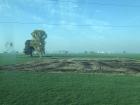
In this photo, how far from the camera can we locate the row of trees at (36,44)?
93812 mm

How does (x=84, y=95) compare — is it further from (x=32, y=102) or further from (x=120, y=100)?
(x=32, y=102)

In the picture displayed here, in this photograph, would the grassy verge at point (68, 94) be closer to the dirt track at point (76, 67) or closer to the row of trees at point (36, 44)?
the dirt track at point (76, 67)

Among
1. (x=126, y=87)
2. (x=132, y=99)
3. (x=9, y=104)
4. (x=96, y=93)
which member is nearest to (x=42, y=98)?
(x=9, y=104)

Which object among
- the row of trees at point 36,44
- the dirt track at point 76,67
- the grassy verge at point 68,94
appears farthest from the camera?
the row of trees at point 36,44

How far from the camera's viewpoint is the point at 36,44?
308 feet

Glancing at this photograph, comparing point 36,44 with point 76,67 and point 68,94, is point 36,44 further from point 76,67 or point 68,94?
point 68,94

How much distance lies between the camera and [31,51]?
96000 mm

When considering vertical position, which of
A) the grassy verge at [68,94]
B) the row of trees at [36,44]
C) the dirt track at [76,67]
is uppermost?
the row of trees at [36,44]

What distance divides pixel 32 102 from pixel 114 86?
637cm

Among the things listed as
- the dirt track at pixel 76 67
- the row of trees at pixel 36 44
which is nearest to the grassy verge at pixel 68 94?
the dirt track at pixel 76 67

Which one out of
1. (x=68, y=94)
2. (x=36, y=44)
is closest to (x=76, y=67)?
(x=68, y=94)

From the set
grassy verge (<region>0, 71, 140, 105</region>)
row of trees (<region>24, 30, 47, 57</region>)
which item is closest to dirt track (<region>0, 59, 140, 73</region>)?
grassy verge (<region>0, 71, 140, 105</region>)

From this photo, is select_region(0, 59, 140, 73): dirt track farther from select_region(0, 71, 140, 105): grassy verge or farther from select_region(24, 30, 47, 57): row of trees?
select_region(24, 30, 47, 57): row of trees

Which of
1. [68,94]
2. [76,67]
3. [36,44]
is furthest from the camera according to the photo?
[36,44]
